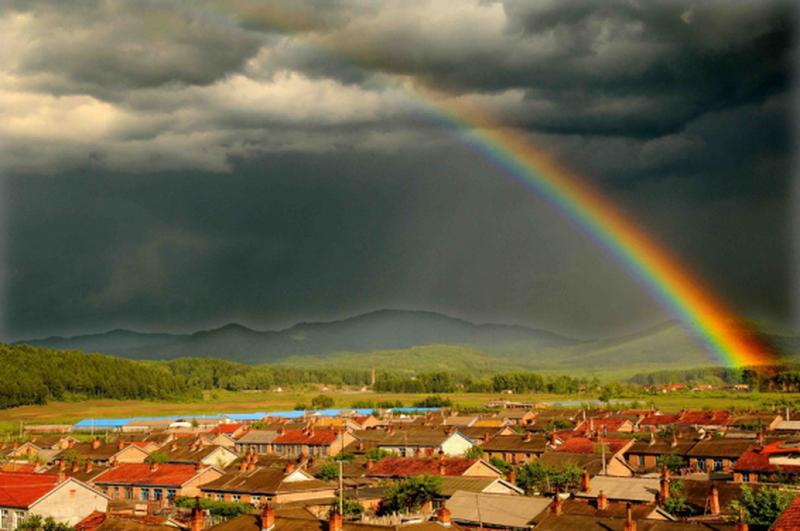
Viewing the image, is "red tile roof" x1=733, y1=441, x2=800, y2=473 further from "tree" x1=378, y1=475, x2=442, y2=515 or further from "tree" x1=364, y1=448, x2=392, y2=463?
"tree" x1=364, y1=448, x2=392, y2=463

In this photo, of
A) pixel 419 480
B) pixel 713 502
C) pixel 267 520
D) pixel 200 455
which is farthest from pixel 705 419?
pixel 267 520

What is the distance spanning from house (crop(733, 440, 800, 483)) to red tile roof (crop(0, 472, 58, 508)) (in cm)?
4352

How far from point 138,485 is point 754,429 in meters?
62.7

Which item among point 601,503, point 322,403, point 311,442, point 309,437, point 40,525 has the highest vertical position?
point 601,503

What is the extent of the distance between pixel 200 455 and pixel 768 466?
43.6 meters

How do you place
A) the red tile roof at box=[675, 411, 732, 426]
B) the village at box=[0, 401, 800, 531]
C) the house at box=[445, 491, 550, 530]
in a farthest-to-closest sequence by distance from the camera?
the red tile roof at box=[675, 411, 732, 426]
the house at box=[445, 491, 550, 530]
the village at box=[0, 401, 800, 531]

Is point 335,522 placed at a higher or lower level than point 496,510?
higher

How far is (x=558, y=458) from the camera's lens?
72375 mm

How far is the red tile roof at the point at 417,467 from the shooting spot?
209 ft

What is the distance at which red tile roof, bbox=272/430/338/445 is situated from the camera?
97.6 meters

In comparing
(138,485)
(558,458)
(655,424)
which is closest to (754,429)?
(655,424)

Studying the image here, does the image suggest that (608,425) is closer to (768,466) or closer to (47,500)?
(768,466)

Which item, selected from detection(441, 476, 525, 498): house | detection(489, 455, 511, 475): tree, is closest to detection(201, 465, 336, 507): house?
detection(441, 476, 525, 498): house

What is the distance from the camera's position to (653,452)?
78938 mm
